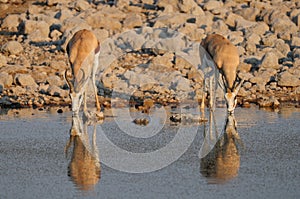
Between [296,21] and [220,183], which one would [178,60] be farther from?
[220,183]

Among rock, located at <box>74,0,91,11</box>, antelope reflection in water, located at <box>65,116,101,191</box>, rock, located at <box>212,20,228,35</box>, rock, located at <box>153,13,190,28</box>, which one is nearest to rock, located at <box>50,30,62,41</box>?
rock, located at <box>74,0,91,11</box>

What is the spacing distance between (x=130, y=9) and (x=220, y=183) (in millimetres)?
17079

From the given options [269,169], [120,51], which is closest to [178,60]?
[120,51]

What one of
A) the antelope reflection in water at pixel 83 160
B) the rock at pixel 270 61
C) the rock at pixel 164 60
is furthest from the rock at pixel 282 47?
the antelope reflection in water at pixel 83 160

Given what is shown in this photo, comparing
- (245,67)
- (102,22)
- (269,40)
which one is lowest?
(245,67)

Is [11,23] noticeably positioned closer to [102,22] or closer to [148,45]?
[102,22]

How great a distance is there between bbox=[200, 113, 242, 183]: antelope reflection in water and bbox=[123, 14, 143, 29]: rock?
1072 cm

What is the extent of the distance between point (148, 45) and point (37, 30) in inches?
157

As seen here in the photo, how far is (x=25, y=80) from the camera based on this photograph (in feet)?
62.7

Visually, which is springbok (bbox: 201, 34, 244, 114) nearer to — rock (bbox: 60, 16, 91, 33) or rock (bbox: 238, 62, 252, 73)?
rock (bbox: 238, 62, 252, 73)

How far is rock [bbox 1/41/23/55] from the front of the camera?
73.2 ft

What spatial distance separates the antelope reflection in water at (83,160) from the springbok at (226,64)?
10.1 ft

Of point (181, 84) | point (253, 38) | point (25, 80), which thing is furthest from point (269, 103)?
point (25, 80)

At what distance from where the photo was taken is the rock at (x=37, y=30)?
922 inches
